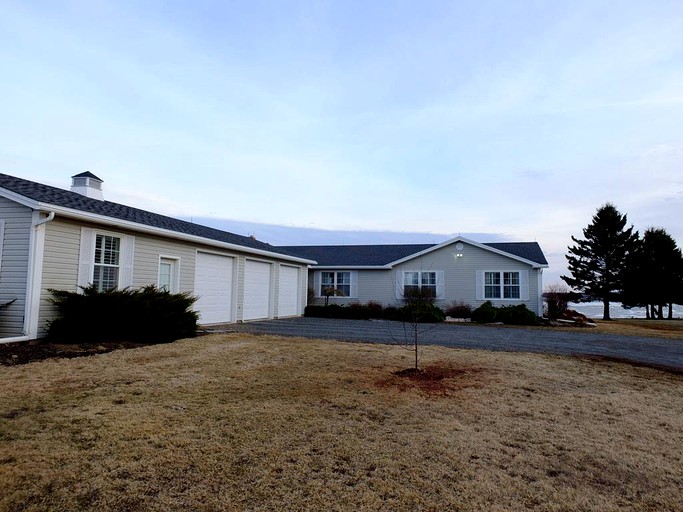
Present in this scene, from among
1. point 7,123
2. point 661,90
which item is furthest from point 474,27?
point 7,123

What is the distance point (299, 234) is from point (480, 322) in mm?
28079

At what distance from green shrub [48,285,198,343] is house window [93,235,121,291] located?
869 mm

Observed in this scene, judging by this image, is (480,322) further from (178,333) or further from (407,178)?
(178,333)

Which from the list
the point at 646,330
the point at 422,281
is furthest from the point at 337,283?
the point at 646,330

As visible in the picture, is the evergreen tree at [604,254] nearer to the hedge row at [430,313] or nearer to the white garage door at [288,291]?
the hedge row at [430,313]

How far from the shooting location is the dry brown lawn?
9.49 feet

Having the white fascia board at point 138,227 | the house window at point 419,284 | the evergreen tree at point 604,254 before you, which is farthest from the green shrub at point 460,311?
the evergreen tree at point 604,254

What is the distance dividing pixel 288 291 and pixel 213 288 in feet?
19.2

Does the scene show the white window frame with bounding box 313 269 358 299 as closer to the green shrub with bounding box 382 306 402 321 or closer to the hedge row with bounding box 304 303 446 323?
the hedge row with bounding box 304 303 446 323

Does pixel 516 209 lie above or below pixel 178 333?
above

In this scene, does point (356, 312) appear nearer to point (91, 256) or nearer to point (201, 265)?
point (201, 265)

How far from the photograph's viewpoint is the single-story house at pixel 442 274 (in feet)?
68.8

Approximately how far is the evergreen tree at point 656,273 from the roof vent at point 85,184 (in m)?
33.6

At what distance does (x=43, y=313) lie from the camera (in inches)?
358
